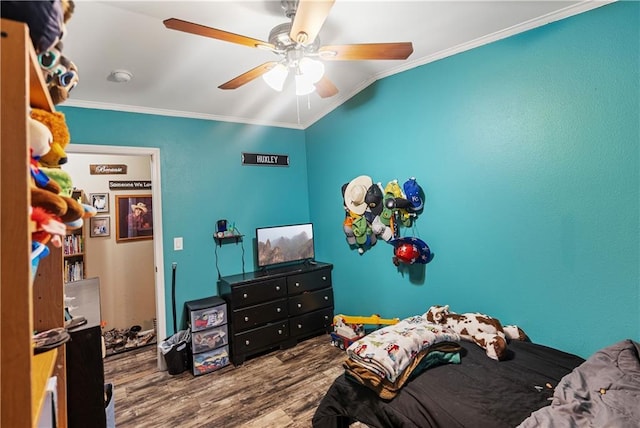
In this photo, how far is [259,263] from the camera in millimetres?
3377

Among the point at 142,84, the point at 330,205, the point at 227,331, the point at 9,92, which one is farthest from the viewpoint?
the point at 330,205

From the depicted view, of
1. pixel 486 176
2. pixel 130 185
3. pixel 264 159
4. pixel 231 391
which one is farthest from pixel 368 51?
pixel 130 185

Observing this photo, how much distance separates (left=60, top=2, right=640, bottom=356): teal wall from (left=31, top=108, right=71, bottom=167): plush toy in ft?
7.67

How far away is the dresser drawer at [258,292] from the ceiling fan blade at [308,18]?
7.62 feet

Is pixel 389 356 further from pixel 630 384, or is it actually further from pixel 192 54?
pixel 192 54

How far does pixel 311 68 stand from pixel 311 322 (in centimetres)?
267

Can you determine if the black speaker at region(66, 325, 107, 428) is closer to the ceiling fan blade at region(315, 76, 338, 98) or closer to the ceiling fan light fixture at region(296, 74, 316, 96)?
the ceiling fan light fixture at region(296, 74, 316, 96)

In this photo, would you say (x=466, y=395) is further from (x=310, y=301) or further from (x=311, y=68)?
(x=310, y=301)

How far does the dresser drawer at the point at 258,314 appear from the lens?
117 inches

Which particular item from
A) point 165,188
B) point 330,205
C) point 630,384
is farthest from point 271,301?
point 630,384

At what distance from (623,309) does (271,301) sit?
2682 millimetres

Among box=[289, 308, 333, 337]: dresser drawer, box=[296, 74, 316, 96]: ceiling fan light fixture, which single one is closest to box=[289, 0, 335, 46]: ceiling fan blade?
box=[296, 74, 316, 96]: ceiling fan light fixture

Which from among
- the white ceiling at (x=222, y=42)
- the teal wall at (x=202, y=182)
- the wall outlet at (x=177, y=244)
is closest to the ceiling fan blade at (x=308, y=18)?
the white ceiling at (x=222, y=42)

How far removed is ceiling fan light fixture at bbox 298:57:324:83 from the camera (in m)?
1.73
